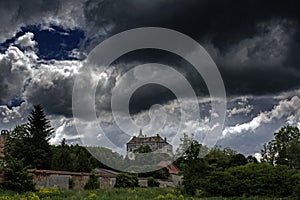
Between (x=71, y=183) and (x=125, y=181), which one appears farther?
(x=125, y=181)

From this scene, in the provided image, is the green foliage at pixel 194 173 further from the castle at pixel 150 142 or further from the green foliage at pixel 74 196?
the castle at pixel 150 142

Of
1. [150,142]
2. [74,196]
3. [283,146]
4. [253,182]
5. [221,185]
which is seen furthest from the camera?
[150,142]

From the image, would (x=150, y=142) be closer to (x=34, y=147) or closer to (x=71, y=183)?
(x=34, y=147)

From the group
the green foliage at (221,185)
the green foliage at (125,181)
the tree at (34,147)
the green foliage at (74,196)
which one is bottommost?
the green foliage at (74,196)

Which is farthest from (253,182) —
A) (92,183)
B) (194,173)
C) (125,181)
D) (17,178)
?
(125,181)

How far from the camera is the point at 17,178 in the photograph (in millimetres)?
25922

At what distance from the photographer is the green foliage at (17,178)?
84.5 ft

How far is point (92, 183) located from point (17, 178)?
36.8 feet

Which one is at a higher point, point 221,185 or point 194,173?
point 194,173

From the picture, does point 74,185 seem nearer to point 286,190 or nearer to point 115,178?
point 115,178

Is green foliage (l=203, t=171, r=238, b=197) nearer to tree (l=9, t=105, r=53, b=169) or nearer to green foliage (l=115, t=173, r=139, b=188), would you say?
green foliage (l=115, t=173, r=139, b=188)

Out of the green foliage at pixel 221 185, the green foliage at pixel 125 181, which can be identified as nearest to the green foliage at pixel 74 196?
the green foliage at pixel 221 185

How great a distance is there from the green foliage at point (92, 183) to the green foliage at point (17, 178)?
32.6 ft

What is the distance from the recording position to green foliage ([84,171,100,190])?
35.8m
